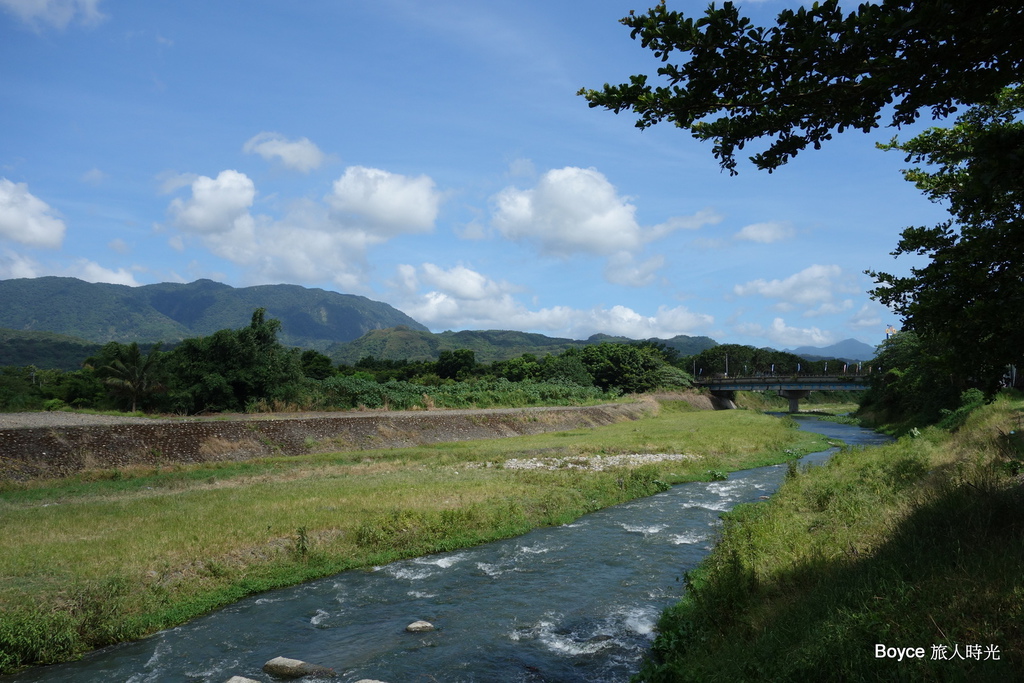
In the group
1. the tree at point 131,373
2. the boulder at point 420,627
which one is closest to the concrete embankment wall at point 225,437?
the boulder at point 420,627

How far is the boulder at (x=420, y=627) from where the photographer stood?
11.2 m

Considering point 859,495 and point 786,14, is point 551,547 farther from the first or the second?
point 786,14

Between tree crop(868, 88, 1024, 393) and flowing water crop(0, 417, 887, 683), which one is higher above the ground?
tree crop(868, 88, 1024, 393)

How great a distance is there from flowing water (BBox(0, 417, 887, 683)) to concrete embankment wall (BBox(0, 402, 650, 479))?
1764 cm

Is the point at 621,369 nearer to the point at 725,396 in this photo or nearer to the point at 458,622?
the point at 725,396

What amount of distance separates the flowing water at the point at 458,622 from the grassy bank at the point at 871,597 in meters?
1.29

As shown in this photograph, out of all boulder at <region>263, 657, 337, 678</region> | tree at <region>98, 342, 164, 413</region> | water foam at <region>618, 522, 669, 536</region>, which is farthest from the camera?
tree at <region>98, 342, 164, 413</region>

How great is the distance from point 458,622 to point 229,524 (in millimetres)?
8240

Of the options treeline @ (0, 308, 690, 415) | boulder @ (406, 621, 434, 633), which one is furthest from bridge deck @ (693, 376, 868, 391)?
boulder @ (406, 621, 434, 633)

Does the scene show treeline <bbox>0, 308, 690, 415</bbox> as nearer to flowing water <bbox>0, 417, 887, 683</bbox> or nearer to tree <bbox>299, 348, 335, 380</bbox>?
tree <bbox>299, 348, 335, 380</bbox>

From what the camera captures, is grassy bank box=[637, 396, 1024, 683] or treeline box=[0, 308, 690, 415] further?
treeline box=[0, 308, 690, 415]

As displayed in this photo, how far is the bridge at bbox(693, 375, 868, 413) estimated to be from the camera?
289 ft

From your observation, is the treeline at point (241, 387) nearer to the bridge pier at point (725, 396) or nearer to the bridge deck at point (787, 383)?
the bridge pier at point (725, 396)

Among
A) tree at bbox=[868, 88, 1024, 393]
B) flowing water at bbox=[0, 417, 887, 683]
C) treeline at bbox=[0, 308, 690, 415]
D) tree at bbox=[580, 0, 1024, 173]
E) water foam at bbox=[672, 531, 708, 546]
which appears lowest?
flowing water at bbox=[0, 417, 887, 683]
